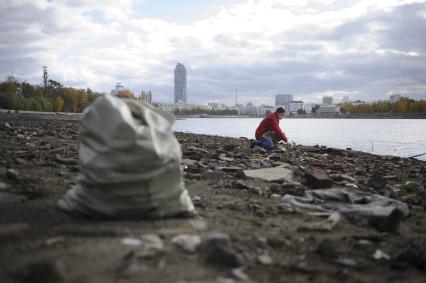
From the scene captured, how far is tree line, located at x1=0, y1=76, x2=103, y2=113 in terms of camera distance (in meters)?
63.3

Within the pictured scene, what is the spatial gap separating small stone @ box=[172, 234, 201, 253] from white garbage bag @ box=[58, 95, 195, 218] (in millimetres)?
471

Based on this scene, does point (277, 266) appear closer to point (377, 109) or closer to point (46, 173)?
point (46, 173)

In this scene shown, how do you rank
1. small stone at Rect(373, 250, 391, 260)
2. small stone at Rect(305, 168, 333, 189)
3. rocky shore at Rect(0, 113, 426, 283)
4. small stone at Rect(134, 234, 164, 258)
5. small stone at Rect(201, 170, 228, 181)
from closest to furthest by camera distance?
rocky shore at Rect(0, 113, 426, 283) → small stone at Rect(134, 234, 164, 258) → small stone at Rect(373, 250, 391, 260) → small stone at Rect(305, 168, 333, 189) → small stone at Rect(201, 170, 228, 181)

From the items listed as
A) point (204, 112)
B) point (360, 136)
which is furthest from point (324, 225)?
point (204, 112)

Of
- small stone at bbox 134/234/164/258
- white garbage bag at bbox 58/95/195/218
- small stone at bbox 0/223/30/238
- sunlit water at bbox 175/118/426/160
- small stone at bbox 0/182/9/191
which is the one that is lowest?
sunlit water at bbox 175/118/426/160

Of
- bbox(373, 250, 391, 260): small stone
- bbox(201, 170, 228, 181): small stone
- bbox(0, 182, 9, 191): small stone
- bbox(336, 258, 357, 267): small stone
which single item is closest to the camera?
bbox(336, 258, 357, 267): small stone

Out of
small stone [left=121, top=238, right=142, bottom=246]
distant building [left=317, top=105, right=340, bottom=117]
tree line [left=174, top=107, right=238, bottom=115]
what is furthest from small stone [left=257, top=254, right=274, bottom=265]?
tree line [left=174, top=107, right=238, bottom=115]

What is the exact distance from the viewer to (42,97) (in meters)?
77.4

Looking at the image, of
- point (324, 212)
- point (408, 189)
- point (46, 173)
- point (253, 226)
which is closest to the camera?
point (253, 226)

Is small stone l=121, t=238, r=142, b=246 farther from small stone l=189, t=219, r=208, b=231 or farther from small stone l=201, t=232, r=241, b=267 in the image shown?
small stone l=189, t=219, r=208, b=231

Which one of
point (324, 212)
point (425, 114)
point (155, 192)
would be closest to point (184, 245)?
point (155, 192)

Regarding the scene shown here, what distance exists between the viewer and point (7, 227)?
298 centimetres

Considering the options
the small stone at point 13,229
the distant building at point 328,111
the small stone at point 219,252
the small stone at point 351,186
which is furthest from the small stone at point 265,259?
the distant building at point 328,111

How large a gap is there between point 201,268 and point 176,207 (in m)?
1.03
